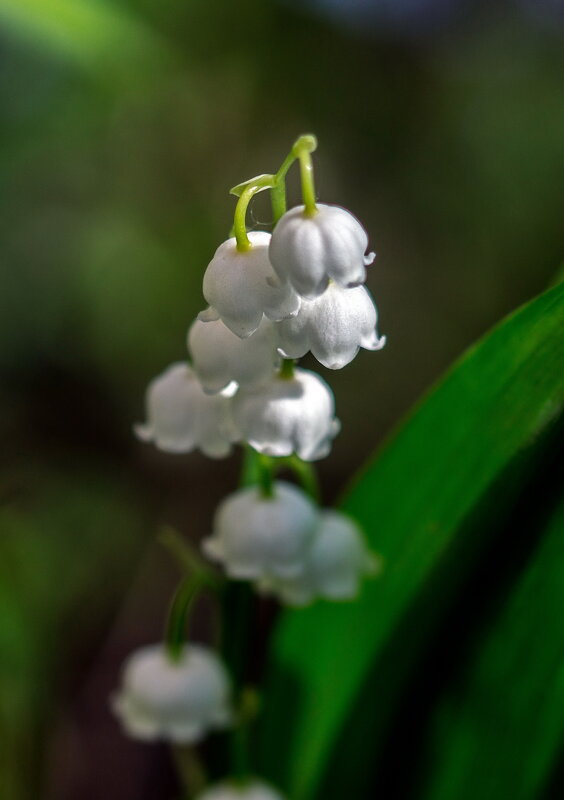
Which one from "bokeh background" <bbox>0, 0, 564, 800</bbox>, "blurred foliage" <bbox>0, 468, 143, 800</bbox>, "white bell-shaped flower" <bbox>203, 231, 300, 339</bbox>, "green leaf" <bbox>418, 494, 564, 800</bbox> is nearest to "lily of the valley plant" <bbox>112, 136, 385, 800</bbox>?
"white bell-shaped flower" <bbox>203, 231, 300, 339</bbox>

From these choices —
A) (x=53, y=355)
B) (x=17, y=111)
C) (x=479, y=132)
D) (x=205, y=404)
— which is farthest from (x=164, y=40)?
(x=205, y=404)

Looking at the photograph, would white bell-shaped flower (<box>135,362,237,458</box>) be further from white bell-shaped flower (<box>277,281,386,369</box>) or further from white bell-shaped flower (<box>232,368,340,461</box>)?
white bell-shaped flower (<box>277,281,386,369</box>)

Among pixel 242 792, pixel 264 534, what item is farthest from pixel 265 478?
pixel 242 792

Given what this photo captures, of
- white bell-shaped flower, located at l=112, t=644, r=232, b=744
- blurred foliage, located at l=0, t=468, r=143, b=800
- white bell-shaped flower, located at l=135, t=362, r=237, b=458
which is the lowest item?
blurred foliage, located at l=0, t=468, r=143, b=800

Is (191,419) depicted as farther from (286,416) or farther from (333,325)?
(333,325)

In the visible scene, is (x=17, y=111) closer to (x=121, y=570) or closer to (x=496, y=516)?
(x=121, y=570)

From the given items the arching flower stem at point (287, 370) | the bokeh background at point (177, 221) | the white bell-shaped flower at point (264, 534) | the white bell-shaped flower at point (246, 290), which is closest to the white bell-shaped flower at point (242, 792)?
the white bell-shaped flower at point (264, 534)
